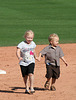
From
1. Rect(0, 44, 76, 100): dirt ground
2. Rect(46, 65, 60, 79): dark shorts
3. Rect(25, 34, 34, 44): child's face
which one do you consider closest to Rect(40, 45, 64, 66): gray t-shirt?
Rect(46, 65, 60, 79): dark shorts

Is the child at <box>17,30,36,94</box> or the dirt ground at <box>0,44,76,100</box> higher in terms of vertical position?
the child at <box>17,30,36,94</box>

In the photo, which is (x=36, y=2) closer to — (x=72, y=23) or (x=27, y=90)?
(x=72, y=23)

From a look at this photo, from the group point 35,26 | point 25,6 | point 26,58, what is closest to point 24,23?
point 35,26

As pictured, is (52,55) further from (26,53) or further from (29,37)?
(29,37)

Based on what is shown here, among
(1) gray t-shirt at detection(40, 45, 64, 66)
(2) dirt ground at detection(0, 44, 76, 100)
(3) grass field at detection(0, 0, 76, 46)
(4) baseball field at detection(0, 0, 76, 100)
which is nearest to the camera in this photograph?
(2) dirt ground at detection(0, 44, 76, 100)

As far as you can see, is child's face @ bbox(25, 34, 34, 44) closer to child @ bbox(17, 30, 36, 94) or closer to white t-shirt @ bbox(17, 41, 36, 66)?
child @ bbox(17, 30, 36, 94)

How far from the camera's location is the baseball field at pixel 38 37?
961cm

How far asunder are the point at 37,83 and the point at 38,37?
324 inches

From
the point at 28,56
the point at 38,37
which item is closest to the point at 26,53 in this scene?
the point at 28,56

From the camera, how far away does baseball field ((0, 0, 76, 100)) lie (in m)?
9.61

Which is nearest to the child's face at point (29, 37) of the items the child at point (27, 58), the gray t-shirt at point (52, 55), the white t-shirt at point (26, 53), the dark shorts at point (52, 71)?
the child at point (27, 58)

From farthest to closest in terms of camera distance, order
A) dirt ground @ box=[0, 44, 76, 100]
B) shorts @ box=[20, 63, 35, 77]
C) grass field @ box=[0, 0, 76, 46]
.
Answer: grass field @ box=[0, 0, 76, 46], shorts @ box=[20, 63, 35, 77], dirt ground @ box=[0, 44, 76, 100]

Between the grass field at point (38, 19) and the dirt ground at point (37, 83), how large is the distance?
3.97 metres

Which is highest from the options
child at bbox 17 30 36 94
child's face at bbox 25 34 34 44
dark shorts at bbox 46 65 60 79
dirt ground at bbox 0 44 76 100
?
child's face at bbox 25 34 34 44
